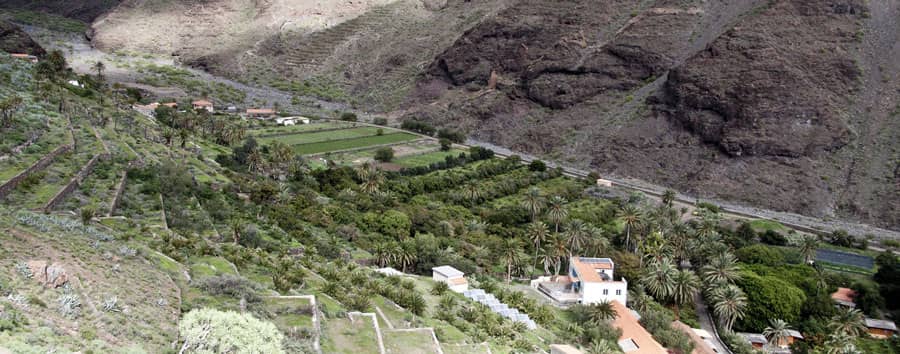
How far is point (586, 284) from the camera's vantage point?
40.2 meters

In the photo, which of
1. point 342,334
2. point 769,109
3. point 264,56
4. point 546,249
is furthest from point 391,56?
point 342,334

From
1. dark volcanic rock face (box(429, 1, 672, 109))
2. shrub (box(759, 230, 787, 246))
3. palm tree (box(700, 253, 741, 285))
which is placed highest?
dark volcanic rock face (box(429, 1, 672, 109))

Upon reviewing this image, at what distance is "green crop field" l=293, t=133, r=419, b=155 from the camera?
80.1 m

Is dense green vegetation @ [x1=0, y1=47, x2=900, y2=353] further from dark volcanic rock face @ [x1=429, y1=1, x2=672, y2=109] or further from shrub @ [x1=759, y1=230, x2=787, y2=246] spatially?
dark volcanic rock face @ [x1=429, y1=1, x2=672, y2=109]

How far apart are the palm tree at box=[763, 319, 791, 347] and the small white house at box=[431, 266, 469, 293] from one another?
1674cm

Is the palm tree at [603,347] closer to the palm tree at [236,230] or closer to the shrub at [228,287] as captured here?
the shrub at [228,287]

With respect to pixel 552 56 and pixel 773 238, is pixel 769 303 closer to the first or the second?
pixel 773 238

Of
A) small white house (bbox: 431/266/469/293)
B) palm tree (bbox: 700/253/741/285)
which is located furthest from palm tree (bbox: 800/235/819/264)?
small white house (bbox: 431/266/469/293)

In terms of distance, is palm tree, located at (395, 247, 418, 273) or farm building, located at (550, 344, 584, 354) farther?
palm tree, located at (395, 247, 418, 273)

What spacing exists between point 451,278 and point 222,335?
22547 mm

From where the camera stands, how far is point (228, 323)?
17453mm

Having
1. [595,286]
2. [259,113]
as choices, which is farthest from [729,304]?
[259,113]

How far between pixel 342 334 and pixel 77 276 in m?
8.18

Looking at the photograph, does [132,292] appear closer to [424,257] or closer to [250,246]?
[250,246]
